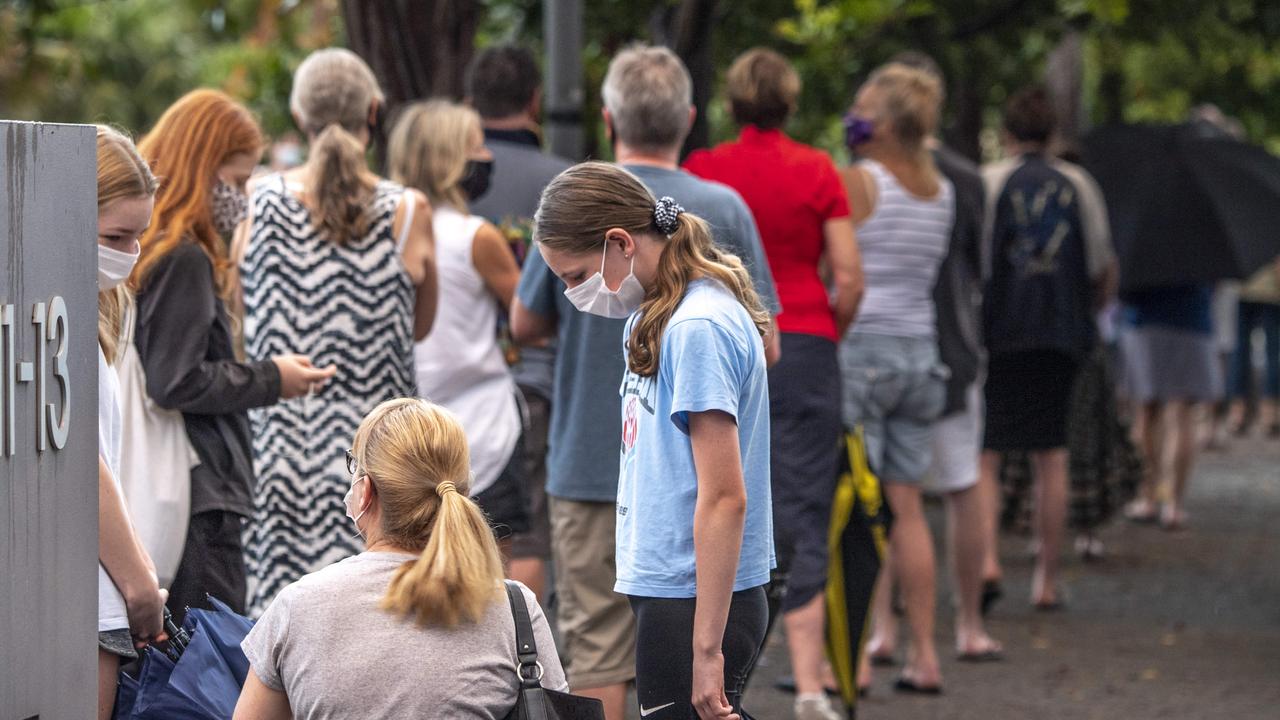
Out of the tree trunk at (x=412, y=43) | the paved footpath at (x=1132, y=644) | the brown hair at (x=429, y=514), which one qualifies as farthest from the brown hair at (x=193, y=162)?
the paved footpath at (x=1132, y=644)

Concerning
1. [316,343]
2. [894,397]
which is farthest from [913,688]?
[316,343]

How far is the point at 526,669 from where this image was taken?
2.94 meters

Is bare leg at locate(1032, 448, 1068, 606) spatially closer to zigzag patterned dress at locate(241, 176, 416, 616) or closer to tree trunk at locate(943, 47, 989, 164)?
tree trunk at locate(943, 47, 989, 164)

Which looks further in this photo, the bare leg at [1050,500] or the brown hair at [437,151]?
the bare leg at [1050,500]

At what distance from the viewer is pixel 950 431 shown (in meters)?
6.77

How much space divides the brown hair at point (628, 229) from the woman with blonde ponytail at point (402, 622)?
1.93ft

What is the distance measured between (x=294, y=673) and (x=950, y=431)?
429 cm

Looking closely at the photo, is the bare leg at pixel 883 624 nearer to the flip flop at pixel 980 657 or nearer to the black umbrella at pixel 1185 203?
the flip flop at pixel 980 657

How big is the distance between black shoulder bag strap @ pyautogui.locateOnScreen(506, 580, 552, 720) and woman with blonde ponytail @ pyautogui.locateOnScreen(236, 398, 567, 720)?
17 mm

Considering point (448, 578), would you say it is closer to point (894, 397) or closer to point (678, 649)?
point (678, 649)

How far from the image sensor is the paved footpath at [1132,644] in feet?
20.5

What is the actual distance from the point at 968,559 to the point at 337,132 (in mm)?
3368

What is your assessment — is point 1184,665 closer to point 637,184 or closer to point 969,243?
point 969,243

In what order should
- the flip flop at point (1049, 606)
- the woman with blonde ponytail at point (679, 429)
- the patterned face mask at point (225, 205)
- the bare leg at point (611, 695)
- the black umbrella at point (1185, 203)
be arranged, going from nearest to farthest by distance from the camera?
the woman with blonde ponytail at point (679, 429)
the patterned face mask at point (225, 205)
the bare leg at point (611, 695)
the flip flop at point (1049, 606)
the black umbrella at point (1185, 203)
